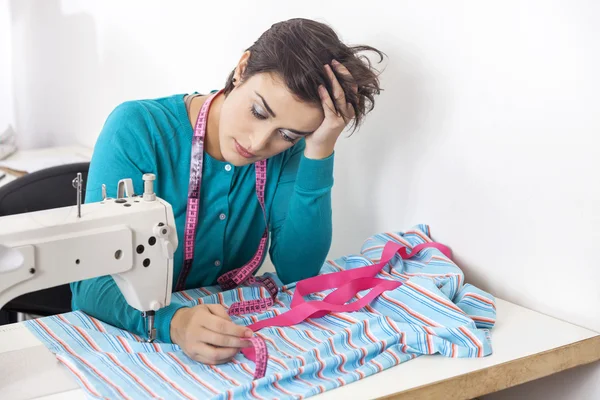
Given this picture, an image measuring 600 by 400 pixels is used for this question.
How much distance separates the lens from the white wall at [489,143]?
50.0 inches

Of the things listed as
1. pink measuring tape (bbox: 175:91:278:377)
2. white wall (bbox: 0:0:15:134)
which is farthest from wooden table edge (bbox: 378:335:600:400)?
white wall (bbox: 0:0:15:134)

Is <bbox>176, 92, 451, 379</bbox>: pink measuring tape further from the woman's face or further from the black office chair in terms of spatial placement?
the black office chair

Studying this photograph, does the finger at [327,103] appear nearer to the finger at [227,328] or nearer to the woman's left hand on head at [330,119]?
the woman's left hand on head at [330,119]

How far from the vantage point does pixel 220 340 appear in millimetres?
1092

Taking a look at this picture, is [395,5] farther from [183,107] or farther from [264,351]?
[264,351]

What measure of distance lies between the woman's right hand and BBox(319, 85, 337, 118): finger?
419mm

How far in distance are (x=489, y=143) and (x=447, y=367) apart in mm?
502

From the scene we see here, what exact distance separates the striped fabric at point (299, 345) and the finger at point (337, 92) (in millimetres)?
345

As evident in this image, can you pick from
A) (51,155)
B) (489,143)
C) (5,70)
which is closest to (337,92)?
(489,143)

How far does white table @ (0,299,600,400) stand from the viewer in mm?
1016

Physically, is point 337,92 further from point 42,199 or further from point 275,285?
point 42,199

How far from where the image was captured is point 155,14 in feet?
8.22

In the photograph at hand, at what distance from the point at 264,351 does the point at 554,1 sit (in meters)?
0.78

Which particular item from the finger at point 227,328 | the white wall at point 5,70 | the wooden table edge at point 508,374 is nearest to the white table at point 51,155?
the white wall at point 5,70
